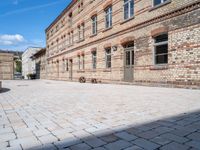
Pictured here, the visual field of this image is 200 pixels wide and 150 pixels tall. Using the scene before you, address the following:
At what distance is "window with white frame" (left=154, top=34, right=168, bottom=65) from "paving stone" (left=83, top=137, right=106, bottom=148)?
8.96 m

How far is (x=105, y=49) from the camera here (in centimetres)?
1647

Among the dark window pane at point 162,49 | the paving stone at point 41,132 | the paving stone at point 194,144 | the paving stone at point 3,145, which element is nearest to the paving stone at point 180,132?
the paving stone at point 194,144

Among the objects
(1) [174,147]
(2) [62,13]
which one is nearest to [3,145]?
(1) [174,147]

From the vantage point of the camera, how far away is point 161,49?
435 inches

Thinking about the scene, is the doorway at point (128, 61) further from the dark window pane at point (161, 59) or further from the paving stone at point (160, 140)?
the paving stone at point (160, 140)

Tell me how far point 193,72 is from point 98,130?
295 inches

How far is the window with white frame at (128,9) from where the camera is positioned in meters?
13.5

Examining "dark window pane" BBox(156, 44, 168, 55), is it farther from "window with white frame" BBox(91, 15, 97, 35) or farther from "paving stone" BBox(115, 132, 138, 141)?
"paving stone" BBox(115, 132, 138, 141)

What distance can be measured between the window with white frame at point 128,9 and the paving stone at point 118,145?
39.7 feet

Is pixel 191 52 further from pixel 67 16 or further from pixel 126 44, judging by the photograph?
pixel 67 16

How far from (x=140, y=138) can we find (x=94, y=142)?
71 centimetres

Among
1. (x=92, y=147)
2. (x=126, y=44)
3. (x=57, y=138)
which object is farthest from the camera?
(x=126, y=44)

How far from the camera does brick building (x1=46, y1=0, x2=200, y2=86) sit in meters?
9.51

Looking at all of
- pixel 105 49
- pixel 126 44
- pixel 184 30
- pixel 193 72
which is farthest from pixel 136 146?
pixel 105 49
